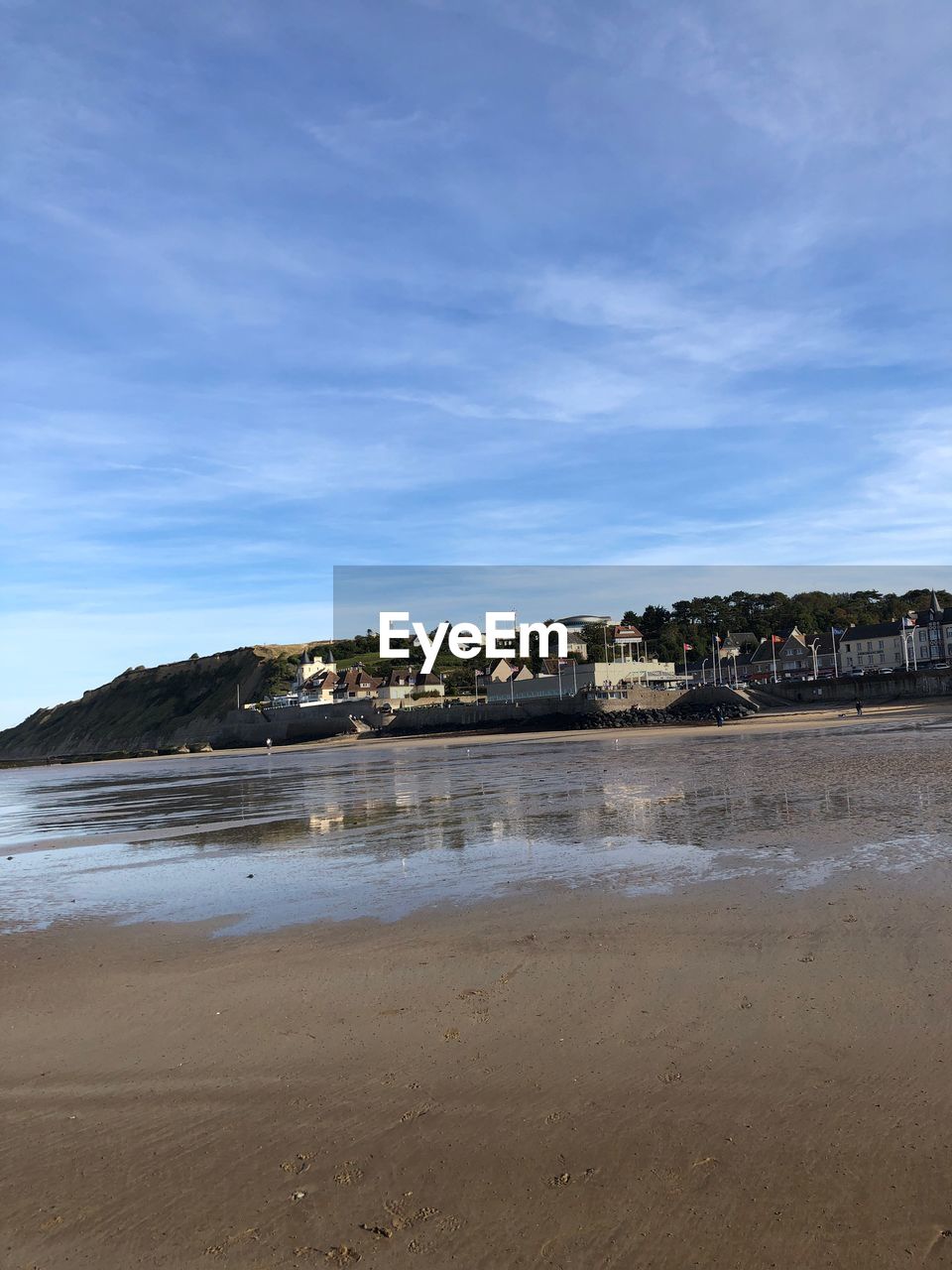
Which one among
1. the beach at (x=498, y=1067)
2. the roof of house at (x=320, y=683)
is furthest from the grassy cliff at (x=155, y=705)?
the beach at (x=498, y=1067)

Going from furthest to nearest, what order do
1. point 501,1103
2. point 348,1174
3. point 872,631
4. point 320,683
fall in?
point 320,683
point 872,631
point 501,1103
point 348,1174

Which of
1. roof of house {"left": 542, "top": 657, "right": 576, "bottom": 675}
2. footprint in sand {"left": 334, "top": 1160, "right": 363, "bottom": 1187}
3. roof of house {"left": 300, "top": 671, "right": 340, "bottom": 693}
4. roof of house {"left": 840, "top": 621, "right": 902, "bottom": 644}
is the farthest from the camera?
roof of house {"left": 300, "top": 671, "right": 340, "bottom": 693}

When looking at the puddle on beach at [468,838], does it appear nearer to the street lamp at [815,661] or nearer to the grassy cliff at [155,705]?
the street lamp at [815,661]

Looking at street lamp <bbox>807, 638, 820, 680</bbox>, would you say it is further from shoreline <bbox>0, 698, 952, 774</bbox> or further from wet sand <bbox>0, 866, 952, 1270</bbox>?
wet sand <bbox>0, 866, 952, 1270</bbox>

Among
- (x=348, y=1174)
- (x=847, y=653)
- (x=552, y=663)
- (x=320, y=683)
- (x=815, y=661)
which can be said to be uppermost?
(x=552, y=663)

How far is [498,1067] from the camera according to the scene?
4652mm

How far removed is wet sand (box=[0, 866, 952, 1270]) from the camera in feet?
10.7

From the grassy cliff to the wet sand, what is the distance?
119399 mm

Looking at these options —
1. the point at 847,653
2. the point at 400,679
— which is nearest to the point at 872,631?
the point at 847,653

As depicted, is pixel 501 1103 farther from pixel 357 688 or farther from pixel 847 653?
pixel 357 688

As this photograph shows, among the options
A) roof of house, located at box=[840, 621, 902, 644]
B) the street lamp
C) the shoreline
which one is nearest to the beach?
the shoreline

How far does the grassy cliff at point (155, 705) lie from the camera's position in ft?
431

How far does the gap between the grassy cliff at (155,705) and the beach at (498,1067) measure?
11744 centimetres

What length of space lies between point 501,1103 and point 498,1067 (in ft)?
1.41
